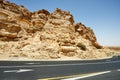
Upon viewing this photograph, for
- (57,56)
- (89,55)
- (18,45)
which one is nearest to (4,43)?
(18,45)

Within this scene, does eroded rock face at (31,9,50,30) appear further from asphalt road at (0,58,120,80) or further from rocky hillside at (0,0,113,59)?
asphalt road at (0,58,120,80)

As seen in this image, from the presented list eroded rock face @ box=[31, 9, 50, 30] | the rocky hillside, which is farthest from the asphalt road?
eroded rock face @ box=[31, 9, 50, 30]

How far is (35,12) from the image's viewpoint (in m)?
51.7

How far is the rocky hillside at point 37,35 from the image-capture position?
34906mm

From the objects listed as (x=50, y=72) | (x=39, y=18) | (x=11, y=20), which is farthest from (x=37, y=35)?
(x=50, y=72)

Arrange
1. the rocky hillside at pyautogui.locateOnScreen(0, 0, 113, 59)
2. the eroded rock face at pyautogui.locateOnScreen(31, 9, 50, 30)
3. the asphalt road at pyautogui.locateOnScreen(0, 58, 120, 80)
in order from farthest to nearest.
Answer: the eroded rock face at pyautogui.locateOnScreen(31, 9, 50, 30) < the rocky hillside at pyautogui.locateOnScreen(0, 0, 113, 59) < the asphalt road at pyautogui.locateOnScreen(0, 58, 120, 80)

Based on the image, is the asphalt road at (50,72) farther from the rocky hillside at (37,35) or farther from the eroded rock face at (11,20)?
the eroded rock face at (11,20)

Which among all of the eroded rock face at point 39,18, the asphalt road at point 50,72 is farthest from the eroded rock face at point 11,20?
the asphalt road at point 50,72

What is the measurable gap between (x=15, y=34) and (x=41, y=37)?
19.8 ft

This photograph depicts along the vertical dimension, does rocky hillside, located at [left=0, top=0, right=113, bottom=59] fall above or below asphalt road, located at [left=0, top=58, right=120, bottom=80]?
above

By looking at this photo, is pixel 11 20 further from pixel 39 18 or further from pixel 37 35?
pixel 39 18

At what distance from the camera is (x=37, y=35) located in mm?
42469

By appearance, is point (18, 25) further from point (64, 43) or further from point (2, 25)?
point (64, 43)

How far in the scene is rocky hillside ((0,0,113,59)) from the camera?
115 ft
